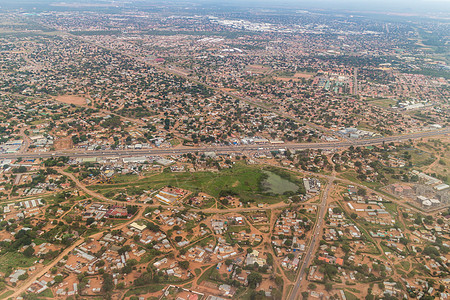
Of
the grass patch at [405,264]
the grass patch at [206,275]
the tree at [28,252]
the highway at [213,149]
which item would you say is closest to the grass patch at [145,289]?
the grass patch at [206,275]

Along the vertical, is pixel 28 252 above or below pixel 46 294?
above

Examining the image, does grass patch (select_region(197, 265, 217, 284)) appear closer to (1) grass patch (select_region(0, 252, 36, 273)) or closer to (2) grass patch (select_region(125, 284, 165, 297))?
(2) grass patch (select_region(125, 284, 165, 297))

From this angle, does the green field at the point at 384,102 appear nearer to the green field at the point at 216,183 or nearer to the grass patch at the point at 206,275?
the green field at the point at 216,183

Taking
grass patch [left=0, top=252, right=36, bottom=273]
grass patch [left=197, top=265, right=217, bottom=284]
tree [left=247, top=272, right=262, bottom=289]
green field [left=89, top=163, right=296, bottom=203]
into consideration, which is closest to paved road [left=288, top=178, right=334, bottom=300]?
tree [left=247, top=272, right=262, bottom=289]

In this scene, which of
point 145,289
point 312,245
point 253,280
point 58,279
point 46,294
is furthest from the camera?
point 312,245

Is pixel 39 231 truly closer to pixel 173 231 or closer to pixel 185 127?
pixel 173 231

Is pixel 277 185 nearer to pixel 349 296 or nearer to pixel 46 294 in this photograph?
pixel 349 296

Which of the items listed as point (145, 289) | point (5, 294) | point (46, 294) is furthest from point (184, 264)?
point (5, 294)
